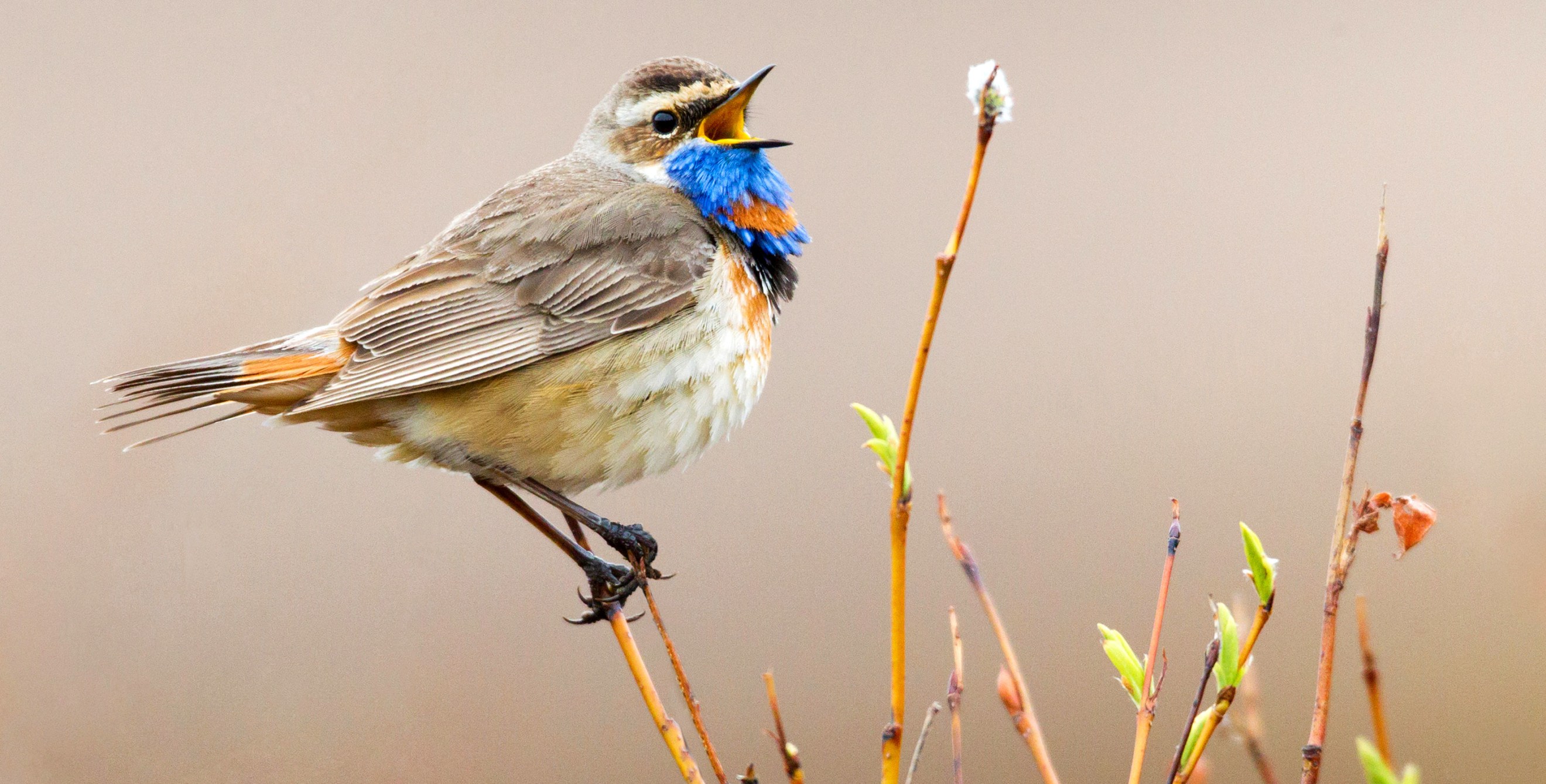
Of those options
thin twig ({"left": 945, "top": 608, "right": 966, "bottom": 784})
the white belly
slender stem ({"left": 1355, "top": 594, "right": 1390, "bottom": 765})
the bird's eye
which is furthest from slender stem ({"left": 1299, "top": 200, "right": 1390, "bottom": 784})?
the bird's eye

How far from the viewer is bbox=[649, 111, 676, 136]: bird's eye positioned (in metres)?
3.43

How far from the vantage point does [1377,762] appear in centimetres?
92

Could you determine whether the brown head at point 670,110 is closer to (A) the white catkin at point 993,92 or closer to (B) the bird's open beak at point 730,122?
(B) the bird's open beak at point 730,122

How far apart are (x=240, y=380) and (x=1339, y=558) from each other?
244 cm

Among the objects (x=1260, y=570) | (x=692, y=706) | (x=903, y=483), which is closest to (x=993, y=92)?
(x=903, y=483)

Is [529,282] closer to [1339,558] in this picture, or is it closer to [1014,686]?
[1014,686]

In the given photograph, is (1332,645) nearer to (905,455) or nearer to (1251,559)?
(1251,559)

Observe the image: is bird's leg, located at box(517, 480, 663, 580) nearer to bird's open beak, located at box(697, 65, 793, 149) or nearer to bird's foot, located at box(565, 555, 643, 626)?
bird's foot, located at box(565, 555, 643, 626)

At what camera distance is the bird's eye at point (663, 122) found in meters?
3.43

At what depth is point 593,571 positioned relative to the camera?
292cm

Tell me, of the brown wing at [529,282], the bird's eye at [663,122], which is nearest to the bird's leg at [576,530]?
the brown wing at [529,282]

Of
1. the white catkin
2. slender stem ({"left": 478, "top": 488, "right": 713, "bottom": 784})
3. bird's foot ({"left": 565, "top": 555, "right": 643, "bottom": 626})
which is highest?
the white catkin

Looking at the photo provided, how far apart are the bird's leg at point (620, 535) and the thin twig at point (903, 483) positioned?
1600mm

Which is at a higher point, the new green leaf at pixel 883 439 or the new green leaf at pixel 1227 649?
the new green leaf at pixel 883 439
